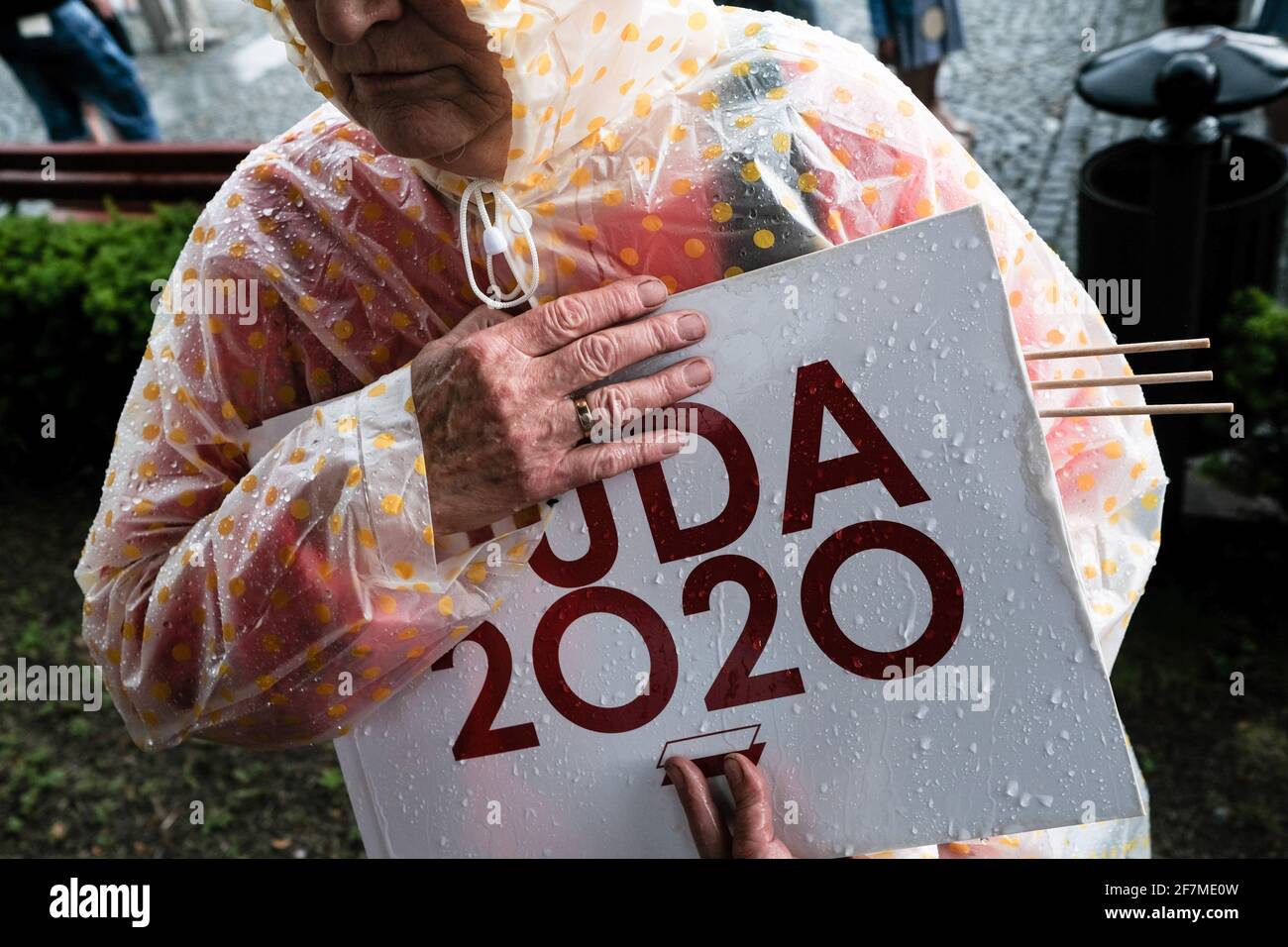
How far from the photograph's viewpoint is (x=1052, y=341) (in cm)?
178

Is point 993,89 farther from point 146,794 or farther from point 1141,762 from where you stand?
point 146,794

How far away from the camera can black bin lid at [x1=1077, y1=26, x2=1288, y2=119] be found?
137 inches

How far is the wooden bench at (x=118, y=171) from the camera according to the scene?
16.6ft

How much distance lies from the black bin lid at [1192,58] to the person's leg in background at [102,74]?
5.48 m

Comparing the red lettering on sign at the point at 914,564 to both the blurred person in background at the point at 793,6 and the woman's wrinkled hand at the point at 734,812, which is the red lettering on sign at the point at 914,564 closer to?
the woman's wrinkled hand at the point at 734,812

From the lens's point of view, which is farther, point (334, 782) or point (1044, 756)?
point (334, 782)

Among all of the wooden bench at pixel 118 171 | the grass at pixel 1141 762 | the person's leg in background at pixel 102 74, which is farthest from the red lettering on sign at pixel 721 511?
the person's leg in background at pixel 102 74

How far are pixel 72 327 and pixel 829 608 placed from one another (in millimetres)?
3984

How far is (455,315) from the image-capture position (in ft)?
6.07
